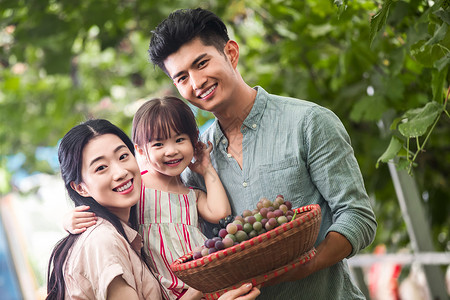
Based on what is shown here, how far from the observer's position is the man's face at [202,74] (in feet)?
4.21

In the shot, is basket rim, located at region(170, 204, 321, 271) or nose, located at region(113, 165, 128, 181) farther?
nose, located at region(113, 165, 128, 181)

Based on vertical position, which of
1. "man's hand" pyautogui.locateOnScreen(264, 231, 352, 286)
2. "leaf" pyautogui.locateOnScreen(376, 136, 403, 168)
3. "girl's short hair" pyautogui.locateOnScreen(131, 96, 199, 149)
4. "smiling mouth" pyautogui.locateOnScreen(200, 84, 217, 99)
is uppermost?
"smiling mouth" pyautogui.locateOnScreen(200, 84, 217, 99)

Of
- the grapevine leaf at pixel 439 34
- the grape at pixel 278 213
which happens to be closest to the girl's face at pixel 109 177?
the grape at pixel 278 213

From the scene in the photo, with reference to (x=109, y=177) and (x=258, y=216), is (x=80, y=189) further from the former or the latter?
(x=258, y=216)

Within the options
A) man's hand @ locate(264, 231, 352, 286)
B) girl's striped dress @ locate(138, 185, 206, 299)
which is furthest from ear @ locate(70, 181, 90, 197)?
man's hand @ locate(264, 231, 352, 286)

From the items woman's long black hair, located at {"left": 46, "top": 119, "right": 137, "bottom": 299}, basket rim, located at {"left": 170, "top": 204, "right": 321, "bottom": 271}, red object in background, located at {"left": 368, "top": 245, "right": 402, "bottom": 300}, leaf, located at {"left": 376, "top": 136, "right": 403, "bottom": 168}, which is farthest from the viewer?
red object in background, located at {"left": 368, "top": 245, "right": 402, "bottom": 300}

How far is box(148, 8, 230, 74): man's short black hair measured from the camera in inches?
50.5

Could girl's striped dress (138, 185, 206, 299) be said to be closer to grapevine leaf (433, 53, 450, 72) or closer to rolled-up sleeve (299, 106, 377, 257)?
rolled-up sleeve (299, 106, 377, 257)

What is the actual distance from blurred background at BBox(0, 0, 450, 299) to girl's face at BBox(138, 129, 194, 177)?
218 mm

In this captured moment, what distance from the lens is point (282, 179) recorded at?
133 centimetres

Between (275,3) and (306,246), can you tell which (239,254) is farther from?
(275,3)

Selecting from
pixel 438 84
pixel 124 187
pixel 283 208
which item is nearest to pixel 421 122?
pixel 438 84

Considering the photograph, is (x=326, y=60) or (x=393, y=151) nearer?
(x=393, y=151)

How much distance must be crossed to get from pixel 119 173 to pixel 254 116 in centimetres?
36
